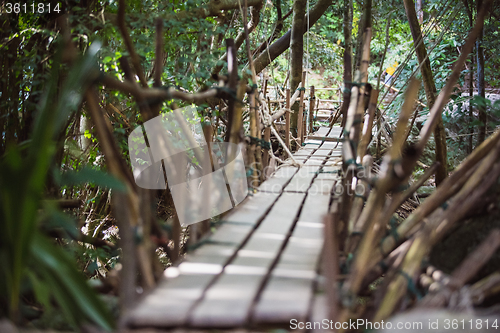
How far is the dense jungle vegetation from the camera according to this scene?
110 cm

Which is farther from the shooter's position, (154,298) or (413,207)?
(413,207)

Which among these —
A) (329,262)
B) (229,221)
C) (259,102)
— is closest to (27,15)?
(259,102)

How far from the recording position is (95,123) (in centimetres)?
128

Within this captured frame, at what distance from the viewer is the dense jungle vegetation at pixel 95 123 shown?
1097mm

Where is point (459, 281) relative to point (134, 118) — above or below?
below

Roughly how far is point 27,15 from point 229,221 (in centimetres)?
200

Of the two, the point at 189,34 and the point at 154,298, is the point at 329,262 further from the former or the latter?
the point at 189,34

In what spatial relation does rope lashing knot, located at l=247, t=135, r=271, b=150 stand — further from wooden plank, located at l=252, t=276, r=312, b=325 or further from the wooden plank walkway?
wooden plank, located at l=252, t=276, r=312, b=325

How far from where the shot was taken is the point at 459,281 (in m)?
1.20

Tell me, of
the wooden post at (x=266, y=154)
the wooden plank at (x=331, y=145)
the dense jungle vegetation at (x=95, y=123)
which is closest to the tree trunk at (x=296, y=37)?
the dense jungle vegetation at (x=95, y=123)

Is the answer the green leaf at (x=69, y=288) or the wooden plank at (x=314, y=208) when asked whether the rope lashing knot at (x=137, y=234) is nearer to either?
the green leaf at (x=69, y=288)

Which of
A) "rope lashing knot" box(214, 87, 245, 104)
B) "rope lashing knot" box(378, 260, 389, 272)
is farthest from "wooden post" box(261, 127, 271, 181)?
"rope lashing knot" box(378, 260, 389, 272)
